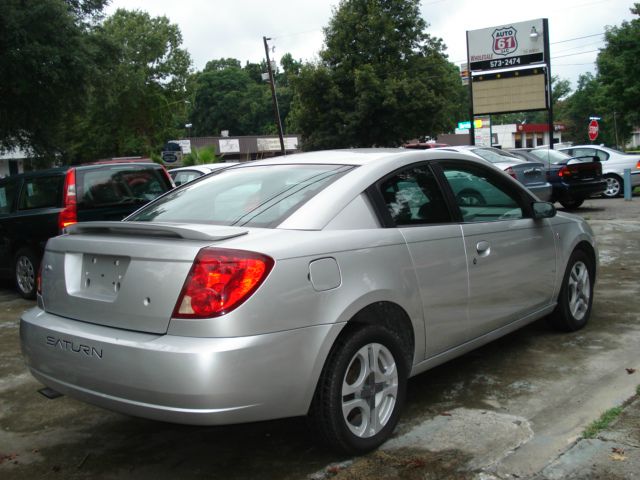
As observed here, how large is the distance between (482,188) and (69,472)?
312 cm

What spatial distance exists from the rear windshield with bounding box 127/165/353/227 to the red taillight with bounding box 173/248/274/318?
417 millimetres

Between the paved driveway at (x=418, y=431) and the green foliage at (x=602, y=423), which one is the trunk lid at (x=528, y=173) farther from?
the green foliage at (x=602, y=423)

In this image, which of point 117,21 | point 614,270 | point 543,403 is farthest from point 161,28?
point 543,403

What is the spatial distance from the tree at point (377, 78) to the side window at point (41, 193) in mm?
25141

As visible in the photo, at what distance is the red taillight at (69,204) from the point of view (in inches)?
297

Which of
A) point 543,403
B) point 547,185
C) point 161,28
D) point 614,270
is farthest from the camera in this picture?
point 161,28

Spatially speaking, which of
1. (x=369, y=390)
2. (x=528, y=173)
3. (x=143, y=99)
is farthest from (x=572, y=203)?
(x=143, y=99)

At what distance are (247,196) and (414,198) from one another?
3.22 feet

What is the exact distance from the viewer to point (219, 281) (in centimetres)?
285

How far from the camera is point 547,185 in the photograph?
13648 millimetres

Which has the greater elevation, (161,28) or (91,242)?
(161,28)

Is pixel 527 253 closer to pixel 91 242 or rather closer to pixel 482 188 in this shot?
pixel 482 188

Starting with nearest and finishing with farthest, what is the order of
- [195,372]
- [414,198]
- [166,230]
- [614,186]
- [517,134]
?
1. [195,372]
2. [166,230]
3. [414,198]
4. [614,186]
5. [517,134]

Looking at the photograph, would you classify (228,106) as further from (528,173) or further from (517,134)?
(528,173)
